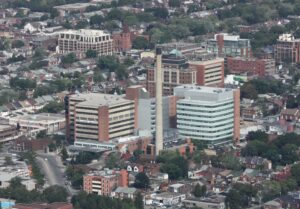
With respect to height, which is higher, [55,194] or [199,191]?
[55,194]

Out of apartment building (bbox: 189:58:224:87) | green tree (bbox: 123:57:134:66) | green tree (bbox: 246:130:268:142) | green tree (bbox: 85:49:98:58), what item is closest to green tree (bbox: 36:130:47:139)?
green tree (bbox: 246:130:268:142)

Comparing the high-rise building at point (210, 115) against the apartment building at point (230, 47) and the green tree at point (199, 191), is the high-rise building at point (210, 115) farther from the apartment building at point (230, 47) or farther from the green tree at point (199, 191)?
the apartment building at point (230, 47)

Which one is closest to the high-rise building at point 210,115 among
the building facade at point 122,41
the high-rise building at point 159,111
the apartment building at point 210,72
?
the high-rise building at point 159,111

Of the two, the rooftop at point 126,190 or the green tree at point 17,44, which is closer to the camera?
the rooftop at point 126,190

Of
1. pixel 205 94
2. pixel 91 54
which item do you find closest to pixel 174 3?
pixel 91 54

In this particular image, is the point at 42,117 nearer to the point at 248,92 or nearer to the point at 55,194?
the point at 248,92

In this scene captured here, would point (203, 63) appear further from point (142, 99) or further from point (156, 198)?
point (156, 198)
